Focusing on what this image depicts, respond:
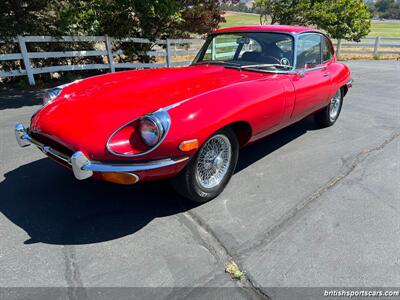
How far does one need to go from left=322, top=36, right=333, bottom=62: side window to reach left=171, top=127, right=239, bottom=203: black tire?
2.53 m

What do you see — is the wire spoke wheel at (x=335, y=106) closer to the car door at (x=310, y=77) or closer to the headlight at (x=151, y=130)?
the car door at (x=310, y=77)

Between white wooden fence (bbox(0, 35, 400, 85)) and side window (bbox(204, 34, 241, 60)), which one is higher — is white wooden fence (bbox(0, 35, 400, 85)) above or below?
below

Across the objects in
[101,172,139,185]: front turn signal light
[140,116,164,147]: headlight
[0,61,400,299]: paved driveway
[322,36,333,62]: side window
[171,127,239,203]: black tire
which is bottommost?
[0,61,400,299]: paved driveway

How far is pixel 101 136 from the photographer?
2.42 metres

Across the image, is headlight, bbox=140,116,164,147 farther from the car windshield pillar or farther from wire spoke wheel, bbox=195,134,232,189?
the car windshield pillar

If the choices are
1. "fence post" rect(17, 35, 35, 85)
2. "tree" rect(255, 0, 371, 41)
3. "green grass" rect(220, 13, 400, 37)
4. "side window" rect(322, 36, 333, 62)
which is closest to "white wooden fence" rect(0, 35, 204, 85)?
"fence post" rect(17, 35, 35, 85)

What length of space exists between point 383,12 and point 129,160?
160991 mm

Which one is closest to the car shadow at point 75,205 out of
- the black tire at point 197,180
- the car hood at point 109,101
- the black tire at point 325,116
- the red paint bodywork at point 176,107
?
the black tire at point 197,180

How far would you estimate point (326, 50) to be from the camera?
481cm

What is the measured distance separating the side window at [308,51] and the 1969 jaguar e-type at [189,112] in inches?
0.6

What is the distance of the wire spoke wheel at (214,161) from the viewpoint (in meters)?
2.88

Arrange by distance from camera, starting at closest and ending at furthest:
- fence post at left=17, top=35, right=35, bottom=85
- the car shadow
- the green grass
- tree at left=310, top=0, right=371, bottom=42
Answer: the car shadow
fence post at left=17, top=35, right=35, bottom=85
tree at left=310, top=0, right=371, bottom=42
the green grass

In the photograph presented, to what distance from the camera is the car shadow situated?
257 cm

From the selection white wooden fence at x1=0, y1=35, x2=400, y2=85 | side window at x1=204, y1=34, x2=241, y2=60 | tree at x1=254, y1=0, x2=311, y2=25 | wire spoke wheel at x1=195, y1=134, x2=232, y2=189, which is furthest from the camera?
tree at x1=254, y1=0, x2=311, y2=25
